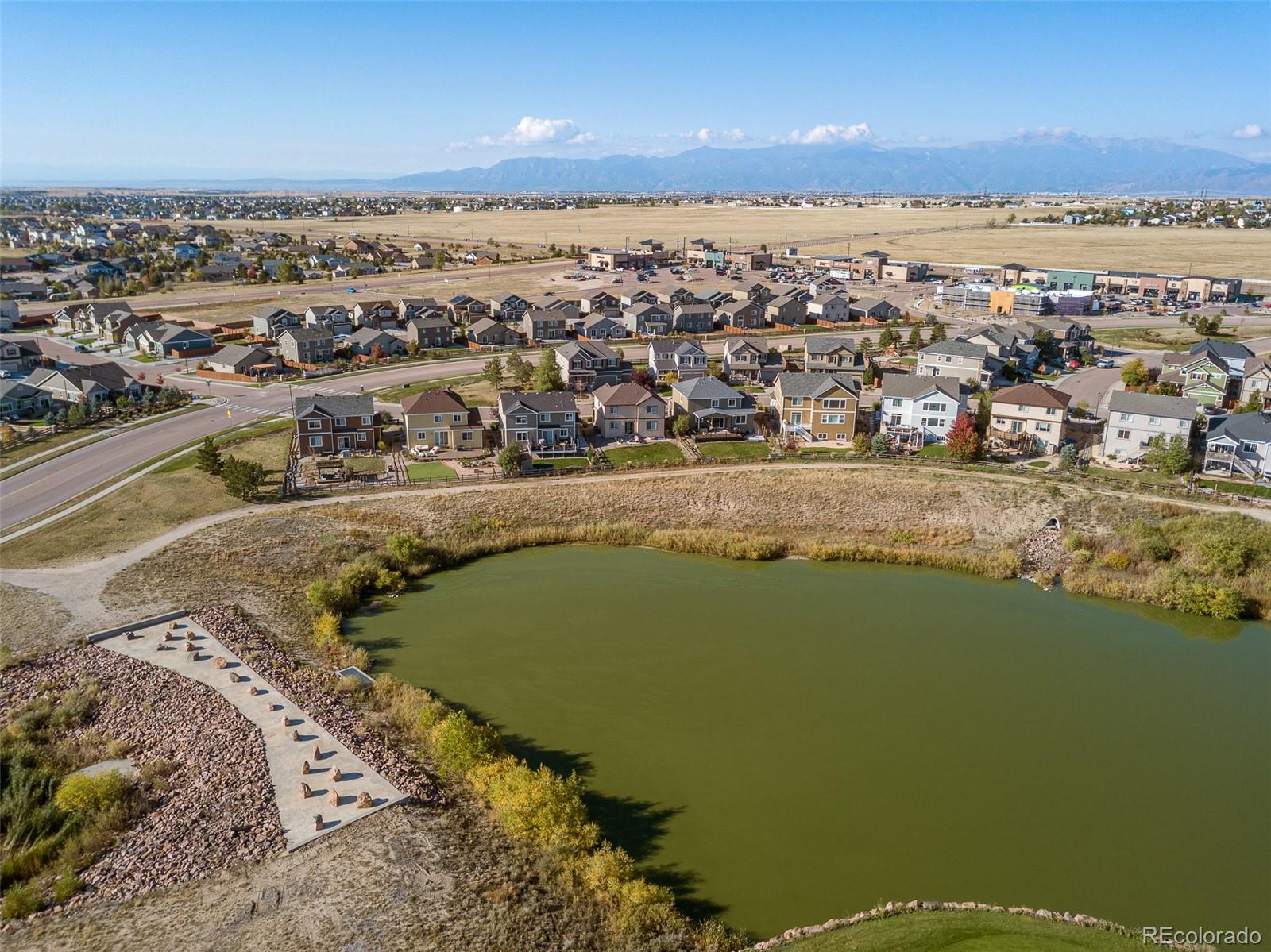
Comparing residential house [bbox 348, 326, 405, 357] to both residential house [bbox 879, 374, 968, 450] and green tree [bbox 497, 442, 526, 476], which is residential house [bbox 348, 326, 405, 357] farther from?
residential house [bbox 879, 374, 968, 450]

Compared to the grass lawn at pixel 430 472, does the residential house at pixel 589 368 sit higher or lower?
higher

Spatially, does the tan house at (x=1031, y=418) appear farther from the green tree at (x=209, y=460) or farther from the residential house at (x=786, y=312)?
the green tree at (x=209, y=460)

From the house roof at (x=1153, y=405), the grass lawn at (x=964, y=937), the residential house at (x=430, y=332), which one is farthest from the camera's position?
the residential house at (x=430, y=332)

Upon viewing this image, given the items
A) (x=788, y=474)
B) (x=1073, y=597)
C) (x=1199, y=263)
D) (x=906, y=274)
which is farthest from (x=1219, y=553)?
(x=1199, y=263)

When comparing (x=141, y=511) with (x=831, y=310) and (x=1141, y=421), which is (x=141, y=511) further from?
(x=831, y=310)

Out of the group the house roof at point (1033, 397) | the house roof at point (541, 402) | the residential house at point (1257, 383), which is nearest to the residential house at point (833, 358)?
the house roof at point (1033, 397)

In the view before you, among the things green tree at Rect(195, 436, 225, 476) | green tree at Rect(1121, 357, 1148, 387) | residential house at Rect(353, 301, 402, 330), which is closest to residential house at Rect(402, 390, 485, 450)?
green tree at Rect(195, 436, 225, 476)
